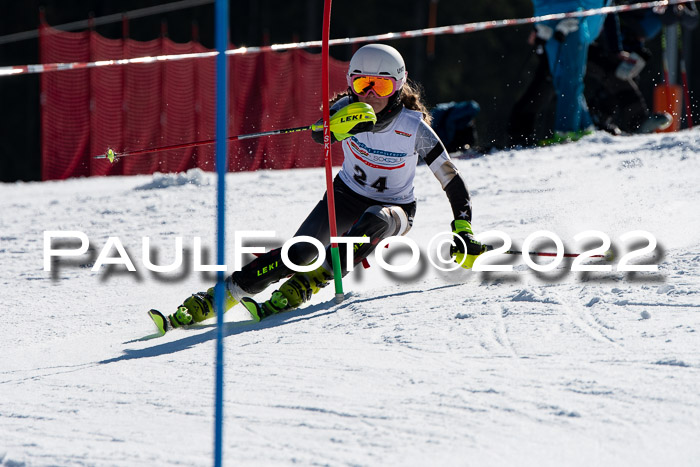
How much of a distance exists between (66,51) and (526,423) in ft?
Answer: 33.4

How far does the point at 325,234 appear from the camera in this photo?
4.64m

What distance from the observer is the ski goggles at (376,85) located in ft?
14.9

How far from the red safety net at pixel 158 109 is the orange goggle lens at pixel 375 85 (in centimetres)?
535

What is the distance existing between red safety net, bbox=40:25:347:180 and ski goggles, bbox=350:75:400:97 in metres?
5.35

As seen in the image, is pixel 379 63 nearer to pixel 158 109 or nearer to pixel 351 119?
pixel 351 119

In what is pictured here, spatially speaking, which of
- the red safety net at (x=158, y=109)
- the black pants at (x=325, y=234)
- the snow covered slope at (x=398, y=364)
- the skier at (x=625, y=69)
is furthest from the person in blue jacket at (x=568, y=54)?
the black pants at (x=325, y=234)

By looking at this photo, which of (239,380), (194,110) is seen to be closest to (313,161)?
(194,110)

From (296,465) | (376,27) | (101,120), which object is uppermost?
(376,27)

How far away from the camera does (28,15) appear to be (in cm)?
2436

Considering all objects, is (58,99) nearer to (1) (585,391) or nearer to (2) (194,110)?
(2) (194,110)

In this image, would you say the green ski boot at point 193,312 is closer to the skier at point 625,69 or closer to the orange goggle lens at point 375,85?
the orange goggle lens at point 375,85

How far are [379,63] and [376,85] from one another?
0.11 metres

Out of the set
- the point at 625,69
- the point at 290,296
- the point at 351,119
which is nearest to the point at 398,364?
the point at 290,296

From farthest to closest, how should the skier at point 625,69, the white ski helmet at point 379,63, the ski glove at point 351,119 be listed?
the skier at point 625,69 → the white ski helmet at point 379,63 → the ski glove at point 351,119
